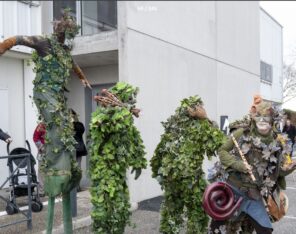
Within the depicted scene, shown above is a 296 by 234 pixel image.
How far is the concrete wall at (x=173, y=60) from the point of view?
286 inches

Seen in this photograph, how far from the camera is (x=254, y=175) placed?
395cm

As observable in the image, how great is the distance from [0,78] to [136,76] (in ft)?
9.62

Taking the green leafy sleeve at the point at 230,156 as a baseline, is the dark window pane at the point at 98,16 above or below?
above

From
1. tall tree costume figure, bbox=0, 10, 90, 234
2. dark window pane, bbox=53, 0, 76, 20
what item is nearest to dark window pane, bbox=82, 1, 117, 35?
dark window pane, bbox=53, 0, 76, 20

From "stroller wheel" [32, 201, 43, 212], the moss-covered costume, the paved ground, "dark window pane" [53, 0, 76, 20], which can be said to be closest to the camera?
the moss-covered costume

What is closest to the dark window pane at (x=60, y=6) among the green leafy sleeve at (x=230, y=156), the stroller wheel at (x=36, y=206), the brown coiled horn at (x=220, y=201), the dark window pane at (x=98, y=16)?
the dark window pane at (x=98, y=16)

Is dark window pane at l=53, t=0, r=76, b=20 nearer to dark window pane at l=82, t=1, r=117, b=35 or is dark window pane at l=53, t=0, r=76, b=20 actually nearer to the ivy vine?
dark window pane at l=82, t=1, r=117, b=35

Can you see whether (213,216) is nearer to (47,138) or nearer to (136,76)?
(47,138)

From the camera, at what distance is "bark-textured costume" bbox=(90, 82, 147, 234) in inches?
148

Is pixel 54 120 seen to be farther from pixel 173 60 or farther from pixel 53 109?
pixel 173 60

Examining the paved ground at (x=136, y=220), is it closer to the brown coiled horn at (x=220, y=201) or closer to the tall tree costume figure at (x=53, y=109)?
the tall tree costume figure at (x=53, y=109)

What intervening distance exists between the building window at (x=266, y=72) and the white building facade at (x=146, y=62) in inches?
353

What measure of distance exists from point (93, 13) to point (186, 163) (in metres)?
6.72

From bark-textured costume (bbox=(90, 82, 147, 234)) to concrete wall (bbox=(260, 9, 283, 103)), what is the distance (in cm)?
778
